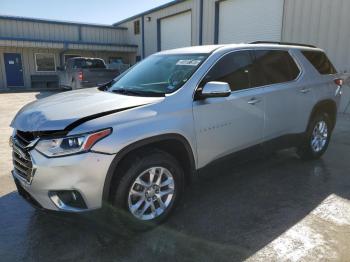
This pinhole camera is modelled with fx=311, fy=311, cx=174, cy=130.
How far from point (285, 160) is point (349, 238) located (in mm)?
2306

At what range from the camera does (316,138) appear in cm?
509

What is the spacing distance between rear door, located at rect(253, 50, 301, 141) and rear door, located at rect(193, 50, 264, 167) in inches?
6.0

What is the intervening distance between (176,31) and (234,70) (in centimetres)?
1495

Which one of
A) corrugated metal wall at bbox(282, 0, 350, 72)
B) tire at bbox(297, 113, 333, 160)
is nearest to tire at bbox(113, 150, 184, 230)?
tire at bbox(297, 113, 333, 160)

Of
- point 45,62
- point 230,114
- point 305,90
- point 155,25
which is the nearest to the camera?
point 230,114

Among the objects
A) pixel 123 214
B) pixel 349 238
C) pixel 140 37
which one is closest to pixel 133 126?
pixel 123 214

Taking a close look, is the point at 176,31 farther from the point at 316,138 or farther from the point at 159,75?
the point at 159,75

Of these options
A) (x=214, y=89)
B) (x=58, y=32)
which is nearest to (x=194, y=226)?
(x=214, y=89)

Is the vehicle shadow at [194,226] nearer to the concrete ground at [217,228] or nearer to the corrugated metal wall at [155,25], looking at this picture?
the concrete ground at [217,228]

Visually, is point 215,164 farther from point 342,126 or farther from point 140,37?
point 140,37

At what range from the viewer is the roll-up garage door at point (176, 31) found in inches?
662

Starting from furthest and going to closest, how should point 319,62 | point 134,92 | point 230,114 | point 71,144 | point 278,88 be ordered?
point 319,62
point 278,88
point 230,114
point 134,92
point 71,144

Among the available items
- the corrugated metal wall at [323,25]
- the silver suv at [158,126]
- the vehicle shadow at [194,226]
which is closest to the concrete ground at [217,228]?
the vehicle shadow at [194,226]

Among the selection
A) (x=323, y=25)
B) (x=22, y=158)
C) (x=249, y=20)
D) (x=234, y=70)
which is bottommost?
(x=22, y=158)
